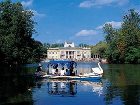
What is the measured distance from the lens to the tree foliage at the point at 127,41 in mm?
152375

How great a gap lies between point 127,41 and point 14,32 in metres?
74.8

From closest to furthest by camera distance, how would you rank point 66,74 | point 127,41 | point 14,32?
point 66,74 < point 14,32 < point 127,41

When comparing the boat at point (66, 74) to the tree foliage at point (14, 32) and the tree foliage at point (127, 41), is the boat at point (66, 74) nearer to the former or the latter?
the tree foliage at point (14, 32)

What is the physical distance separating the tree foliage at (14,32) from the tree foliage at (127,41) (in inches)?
2427

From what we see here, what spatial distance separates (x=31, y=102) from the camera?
36594 mm

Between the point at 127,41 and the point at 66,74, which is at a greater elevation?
the point at 127,41

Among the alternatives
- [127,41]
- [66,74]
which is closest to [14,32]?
[66,74]

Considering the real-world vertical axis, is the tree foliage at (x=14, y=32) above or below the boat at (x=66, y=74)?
above

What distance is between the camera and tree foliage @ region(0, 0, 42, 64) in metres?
88.0

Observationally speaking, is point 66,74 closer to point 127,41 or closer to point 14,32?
point 14,32

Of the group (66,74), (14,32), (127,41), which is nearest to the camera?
(66,74)

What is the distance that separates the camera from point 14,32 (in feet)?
296

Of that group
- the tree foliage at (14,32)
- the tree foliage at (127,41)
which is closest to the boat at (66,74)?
the tree foliage at (14,32)

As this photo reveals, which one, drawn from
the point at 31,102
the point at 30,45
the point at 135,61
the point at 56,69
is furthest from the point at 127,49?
the point at 31,102
